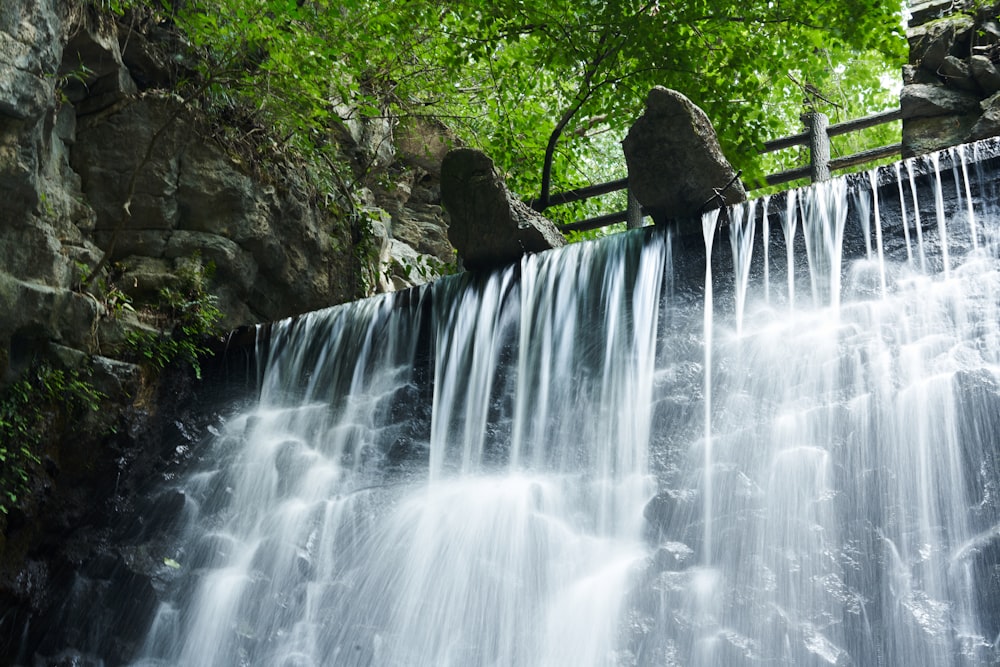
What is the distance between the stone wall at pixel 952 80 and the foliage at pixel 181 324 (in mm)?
6338

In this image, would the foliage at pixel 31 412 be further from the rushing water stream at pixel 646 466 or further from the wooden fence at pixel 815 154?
the wooden fence at pixel 815 154

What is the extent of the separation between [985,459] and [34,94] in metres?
6.58

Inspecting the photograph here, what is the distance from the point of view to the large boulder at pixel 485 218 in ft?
25.7

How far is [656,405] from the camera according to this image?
6.18m

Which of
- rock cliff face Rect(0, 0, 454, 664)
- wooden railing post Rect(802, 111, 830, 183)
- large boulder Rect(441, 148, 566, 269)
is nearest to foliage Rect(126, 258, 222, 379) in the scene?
rock cliff face Rect(0, 0, 454, 664)

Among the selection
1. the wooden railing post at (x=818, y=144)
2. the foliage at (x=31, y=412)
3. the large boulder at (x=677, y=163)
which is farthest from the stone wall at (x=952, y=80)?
the foliage at (x=31, y=412)

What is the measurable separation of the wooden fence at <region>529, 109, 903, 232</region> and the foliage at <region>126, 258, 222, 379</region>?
12.6ft

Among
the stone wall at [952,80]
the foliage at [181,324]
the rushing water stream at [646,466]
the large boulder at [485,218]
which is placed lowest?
the rushing water stream at [646,466]

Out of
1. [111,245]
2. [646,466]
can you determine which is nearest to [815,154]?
[646,466]

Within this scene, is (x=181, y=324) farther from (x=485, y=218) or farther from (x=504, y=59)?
(x=504, y=59)

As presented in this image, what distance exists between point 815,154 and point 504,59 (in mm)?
3574

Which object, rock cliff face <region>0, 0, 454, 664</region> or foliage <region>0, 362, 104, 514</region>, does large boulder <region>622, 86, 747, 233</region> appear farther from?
foliage <region>0, 362, 104, 514</region>

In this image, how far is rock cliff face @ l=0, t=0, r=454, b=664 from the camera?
680 centimetres

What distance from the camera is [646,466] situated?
586cm
